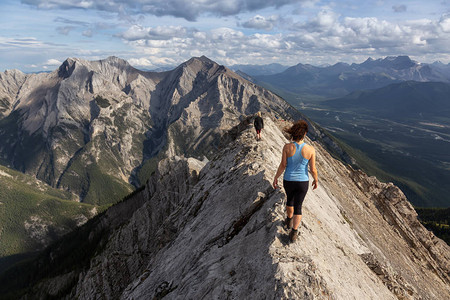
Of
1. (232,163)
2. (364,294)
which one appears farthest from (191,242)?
(364,294)

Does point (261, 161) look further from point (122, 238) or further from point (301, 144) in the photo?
point (122, 238)

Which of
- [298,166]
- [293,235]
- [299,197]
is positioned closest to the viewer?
[298,166]

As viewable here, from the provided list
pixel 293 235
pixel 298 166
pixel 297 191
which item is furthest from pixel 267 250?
pixel 298 166

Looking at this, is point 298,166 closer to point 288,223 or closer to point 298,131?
point 298,131

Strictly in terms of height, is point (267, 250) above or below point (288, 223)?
below

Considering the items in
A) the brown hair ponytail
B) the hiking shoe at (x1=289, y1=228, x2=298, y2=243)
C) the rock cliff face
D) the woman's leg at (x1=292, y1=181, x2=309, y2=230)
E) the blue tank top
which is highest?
the brown hair ponytail

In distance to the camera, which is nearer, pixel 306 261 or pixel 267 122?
pixel 306 261

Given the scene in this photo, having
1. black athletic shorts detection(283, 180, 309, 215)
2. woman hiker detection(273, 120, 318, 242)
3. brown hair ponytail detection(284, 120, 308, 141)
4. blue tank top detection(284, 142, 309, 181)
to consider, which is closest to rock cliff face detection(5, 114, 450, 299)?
woman hiker detection(273, 120, 318, 242)

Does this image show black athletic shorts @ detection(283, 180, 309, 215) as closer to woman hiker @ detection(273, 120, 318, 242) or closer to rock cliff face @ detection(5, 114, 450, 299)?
woman hiker @ detection(273, 120, 318, 242)

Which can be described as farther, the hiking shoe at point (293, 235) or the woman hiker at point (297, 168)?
the hiking shoe at point (293, 235)

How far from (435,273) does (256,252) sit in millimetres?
45108

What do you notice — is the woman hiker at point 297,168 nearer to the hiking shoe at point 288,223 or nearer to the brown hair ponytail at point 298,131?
the brown hair ponytail at point 298,131

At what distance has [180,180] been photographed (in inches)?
2169

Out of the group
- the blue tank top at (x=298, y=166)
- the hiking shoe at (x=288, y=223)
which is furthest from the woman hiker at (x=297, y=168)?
the hiking shoe at (x=288, y=223)
